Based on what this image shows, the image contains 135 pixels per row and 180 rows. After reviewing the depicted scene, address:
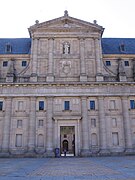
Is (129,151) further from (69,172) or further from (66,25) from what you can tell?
Answer: (66,25)

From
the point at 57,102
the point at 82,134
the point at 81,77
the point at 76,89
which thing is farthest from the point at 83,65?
the point at 82,134

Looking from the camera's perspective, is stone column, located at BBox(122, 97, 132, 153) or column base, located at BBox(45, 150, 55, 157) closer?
column base, located at BBox(45, 150, 55, 157)

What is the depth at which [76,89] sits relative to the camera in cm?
3509

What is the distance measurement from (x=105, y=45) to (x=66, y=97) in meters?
14.6

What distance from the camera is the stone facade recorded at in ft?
110

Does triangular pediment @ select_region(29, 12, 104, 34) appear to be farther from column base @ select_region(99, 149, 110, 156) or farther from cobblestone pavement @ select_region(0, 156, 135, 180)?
cobblestone pavement @ select_region(0, 156, 135, 180)

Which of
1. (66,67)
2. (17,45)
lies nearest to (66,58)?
(66,67)

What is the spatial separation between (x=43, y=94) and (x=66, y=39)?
10.7 meters

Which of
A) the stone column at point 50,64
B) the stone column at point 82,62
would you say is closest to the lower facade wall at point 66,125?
the stone column at point 50,64

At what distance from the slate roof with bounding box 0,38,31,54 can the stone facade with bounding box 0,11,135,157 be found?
9.64ft

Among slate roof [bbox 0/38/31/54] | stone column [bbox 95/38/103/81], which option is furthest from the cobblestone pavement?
slate roof [bbox 0/38/31/54]

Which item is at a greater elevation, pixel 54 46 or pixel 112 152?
pixel 54 46

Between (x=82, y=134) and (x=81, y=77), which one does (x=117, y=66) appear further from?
(x=82, y=134)

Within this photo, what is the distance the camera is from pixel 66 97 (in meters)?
35.2
